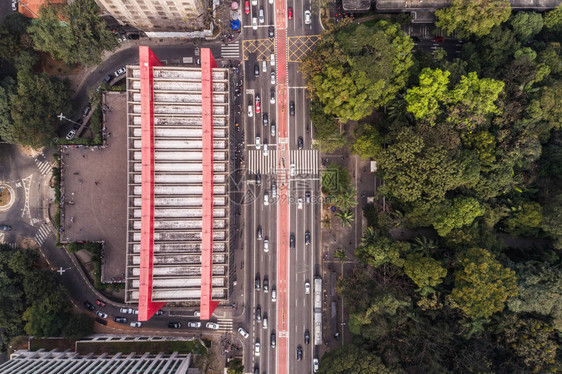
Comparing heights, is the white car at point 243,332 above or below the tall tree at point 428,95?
below

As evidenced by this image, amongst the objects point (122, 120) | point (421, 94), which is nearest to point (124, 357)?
point (122, 120)

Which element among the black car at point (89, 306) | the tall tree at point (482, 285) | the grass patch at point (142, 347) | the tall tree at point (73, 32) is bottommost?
the grass patch at point (142, 347)

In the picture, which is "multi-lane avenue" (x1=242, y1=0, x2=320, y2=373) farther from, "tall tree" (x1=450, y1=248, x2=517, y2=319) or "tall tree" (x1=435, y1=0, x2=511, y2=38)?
"tall tree" (x1=450, y1=248, x2=517, y2=319)

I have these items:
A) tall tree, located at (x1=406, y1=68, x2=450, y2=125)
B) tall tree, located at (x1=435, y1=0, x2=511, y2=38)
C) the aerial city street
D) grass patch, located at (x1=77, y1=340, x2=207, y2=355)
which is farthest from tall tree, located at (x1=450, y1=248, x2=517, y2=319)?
grass patch, located at (x1=77, y1=340, x2=207, y2=355)

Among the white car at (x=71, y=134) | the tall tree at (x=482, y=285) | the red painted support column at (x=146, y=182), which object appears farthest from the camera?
the white car at (x=71, y=134)

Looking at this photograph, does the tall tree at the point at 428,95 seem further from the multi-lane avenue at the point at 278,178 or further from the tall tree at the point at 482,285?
the tall tree at the point at 482,285

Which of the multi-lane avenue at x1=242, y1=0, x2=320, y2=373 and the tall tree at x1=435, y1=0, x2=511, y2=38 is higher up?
the tall tree at x1=435, y1=0, x2=511, y2=38

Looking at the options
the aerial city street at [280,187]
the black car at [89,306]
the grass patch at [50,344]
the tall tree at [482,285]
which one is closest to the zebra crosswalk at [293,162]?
the aerial city street at [280,187]

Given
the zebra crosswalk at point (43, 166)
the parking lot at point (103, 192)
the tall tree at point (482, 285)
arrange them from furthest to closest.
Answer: the zebra crosswalk at point (43, 166) < the parking lot at point (103, 192) < the tall tree at point (482, 285)
